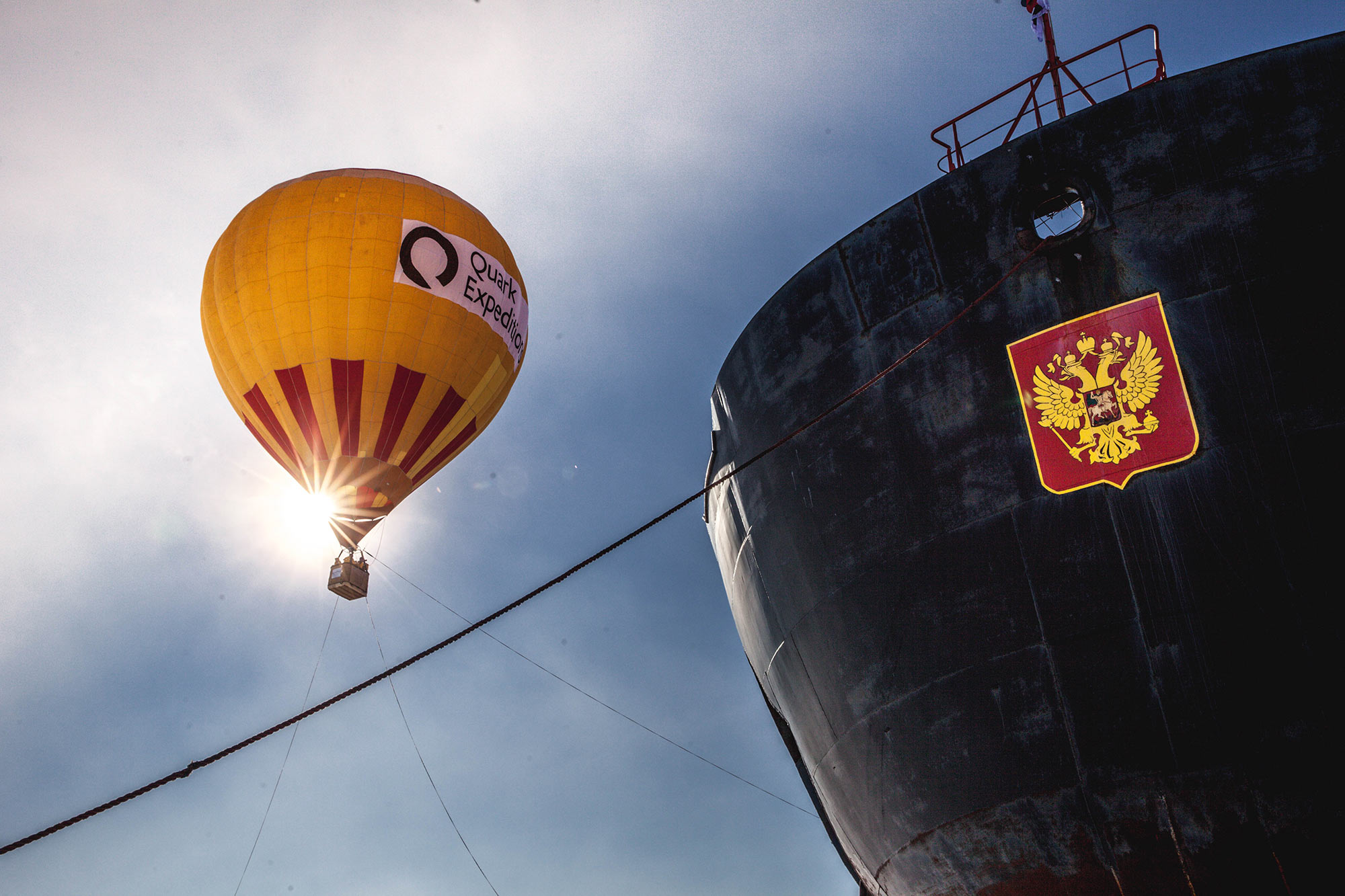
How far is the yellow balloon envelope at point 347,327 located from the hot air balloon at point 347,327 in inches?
0.8

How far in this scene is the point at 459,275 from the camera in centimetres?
1706

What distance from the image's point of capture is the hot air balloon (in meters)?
16.1

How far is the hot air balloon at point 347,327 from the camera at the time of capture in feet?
53.0

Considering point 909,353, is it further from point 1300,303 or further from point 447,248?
point 447,248

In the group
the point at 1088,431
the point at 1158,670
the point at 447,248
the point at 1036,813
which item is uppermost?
the point at 447,248

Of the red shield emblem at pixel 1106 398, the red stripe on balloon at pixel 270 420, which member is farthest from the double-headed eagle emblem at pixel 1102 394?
the red stripe on balloon at pixel 270 420

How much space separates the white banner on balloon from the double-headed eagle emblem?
37.0ft

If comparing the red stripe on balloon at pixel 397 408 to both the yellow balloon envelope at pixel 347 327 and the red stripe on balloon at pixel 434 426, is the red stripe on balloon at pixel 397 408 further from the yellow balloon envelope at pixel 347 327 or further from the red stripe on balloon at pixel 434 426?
the red stripe on balloon at pixel 434 426

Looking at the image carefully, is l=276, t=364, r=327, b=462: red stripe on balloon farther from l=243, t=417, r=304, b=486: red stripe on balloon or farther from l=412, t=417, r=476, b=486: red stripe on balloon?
l=412, t=417, r=476, b=486: red stripe on balloon

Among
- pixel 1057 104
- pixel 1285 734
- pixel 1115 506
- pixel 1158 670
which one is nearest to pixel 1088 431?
pixel 1115 506

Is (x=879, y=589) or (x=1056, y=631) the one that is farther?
(x=879, y=589)

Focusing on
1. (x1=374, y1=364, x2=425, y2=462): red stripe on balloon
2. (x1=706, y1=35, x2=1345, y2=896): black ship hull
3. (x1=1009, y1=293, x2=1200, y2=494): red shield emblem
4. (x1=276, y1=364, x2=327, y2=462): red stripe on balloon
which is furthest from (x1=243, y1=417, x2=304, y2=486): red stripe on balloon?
(x1=1009, y1=293, x2=1200, y2=494): red shield emblem

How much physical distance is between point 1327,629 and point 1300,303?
2.23 m

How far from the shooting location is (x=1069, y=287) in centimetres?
786
